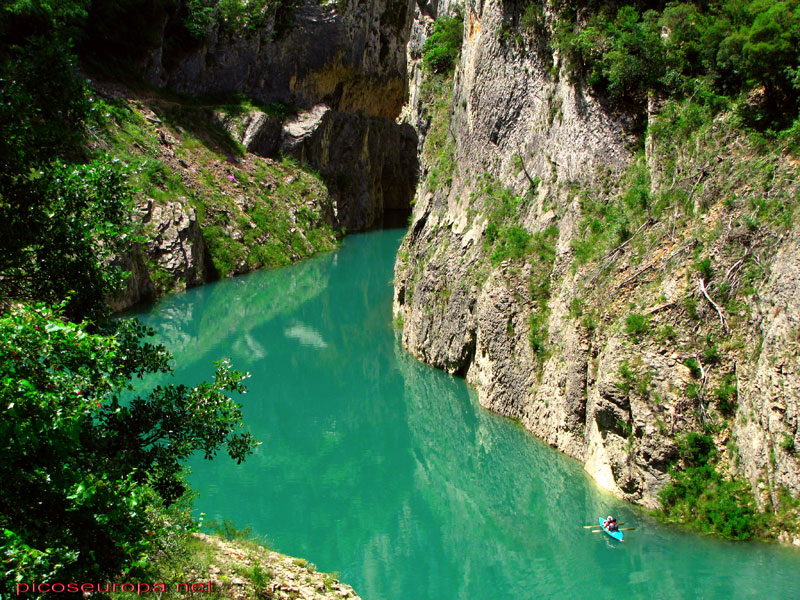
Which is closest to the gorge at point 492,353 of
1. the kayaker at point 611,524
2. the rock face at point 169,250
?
the kayaker at point 611,524

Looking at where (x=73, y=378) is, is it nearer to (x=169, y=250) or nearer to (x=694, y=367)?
(x=694, y=367)

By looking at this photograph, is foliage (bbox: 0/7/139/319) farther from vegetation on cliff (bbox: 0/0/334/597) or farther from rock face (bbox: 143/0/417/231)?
rock face (bbox: 143/0/417/231)

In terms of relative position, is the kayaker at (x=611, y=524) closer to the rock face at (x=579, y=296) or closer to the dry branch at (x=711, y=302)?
the rock face at (x=579, y=296)

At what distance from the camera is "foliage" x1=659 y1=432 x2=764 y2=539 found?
499 inches

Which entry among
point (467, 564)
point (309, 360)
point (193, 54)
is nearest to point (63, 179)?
point (467, 564)

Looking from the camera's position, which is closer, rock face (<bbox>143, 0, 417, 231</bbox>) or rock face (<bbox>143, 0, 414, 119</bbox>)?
rock face (<bbox>143, 0, 414, 119</bbox>)

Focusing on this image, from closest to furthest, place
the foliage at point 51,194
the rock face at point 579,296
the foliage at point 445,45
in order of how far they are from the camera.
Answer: the foliage at point 51,194 → the rock face at point 579,296 → the foliage at point 445,45

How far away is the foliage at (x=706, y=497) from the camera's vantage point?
12672mm

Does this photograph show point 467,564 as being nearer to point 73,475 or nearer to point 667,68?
point 73,475

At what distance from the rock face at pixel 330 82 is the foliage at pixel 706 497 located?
4297 cm

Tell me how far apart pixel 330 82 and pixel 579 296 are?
149 ft

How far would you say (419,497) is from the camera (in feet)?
58.0

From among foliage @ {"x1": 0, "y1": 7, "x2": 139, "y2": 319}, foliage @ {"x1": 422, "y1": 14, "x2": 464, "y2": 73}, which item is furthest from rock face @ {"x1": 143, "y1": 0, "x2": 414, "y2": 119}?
foliage @ {"x1": 0, "y1": 7, "x2": 139, "y2": 319}

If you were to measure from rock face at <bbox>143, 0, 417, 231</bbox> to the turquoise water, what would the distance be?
2796 cm
